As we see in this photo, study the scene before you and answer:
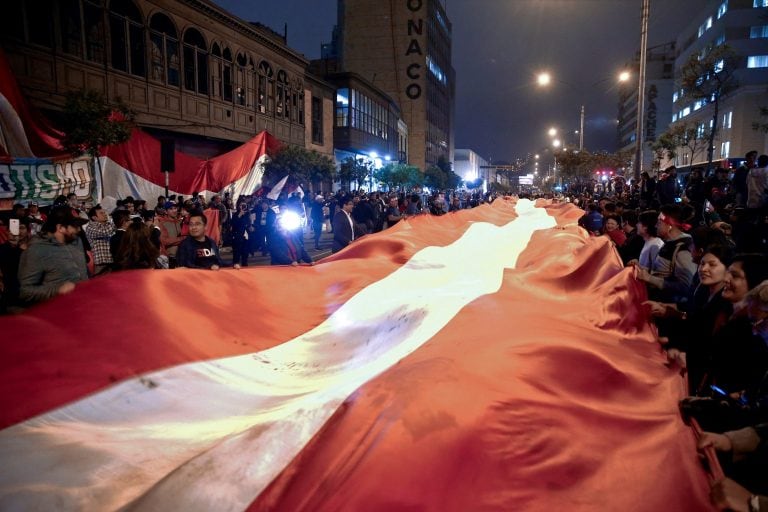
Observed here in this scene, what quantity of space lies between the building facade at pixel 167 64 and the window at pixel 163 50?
0.14 feet

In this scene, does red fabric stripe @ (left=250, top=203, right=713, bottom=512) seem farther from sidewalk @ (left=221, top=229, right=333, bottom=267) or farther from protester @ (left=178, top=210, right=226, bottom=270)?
sidewalk @ (left=221, top=229, right=333, bottom=267)

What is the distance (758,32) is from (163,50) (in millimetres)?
70385

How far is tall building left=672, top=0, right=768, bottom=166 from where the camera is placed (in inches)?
2238

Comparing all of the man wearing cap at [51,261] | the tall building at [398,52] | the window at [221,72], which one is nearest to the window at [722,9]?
the tall building at [398,52]

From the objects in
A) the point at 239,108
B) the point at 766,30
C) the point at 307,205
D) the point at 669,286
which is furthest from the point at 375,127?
the point at 669,286

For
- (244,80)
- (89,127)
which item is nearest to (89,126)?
(89,127)

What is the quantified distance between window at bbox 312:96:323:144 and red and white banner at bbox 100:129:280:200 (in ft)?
75.0

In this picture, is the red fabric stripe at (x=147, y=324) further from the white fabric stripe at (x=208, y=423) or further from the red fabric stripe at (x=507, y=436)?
the red fabric stripe at (x=507, y=436)

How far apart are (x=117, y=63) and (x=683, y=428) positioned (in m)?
24.3

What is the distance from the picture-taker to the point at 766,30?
213ft

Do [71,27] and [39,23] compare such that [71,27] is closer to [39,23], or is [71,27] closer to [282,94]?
[39,23]

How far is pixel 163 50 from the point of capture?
24.2 m

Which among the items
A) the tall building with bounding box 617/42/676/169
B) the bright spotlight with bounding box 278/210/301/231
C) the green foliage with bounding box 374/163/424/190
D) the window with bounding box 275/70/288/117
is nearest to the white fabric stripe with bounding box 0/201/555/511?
the bright spotlight with bounding box 278/210/301/231

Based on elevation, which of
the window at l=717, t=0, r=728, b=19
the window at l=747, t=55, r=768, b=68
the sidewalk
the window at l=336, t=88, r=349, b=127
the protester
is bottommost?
the sidewalk
